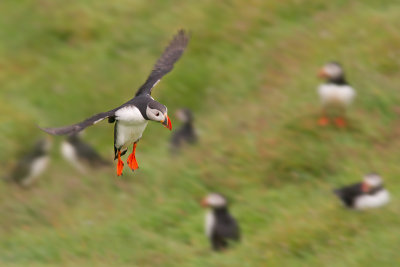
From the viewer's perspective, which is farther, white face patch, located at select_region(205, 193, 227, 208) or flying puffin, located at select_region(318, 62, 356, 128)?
flying puffin, located at select_region(318, 62, 356, 128)

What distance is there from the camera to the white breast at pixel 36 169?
416 inches

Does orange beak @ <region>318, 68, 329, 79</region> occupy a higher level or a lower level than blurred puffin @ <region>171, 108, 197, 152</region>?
higher

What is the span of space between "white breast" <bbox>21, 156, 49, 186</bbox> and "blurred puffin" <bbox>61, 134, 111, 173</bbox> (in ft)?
1.21

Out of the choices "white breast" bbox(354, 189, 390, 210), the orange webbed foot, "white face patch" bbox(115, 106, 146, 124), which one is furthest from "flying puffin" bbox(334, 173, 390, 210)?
"white face patch" bbox(115, 106, 146, 124)

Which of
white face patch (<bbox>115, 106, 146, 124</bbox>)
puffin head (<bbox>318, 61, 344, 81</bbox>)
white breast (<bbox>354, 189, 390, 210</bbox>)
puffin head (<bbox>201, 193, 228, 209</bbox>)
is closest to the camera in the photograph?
white face patch (<bbox>115, 106, 146, 124</bbox>)

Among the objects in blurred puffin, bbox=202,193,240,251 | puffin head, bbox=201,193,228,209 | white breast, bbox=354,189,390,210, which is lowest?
blurred puffin, bbox=202,193,240,251

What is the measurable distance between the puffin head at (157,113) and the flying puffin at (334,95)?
20.0ft

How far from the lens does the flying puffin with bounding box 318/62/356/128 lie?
1017cm

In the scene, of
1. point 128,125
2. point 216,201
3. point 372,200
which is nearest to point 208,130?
point 216,201

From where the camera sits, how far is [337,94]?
1023 centimetres

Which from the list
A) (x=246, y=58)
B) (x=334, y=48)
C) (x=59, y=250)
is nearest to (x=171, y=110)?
(x=246, y=58)

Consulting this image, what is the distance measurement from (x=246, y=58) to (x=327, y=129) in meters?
2.69

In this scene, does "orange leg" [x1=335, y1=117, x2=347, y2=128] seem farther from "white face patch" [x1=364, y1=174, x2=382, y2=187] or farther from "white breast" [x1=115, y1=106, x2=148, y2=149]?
"white breast" [x1=115, y1=106, x2=148, y2=149]

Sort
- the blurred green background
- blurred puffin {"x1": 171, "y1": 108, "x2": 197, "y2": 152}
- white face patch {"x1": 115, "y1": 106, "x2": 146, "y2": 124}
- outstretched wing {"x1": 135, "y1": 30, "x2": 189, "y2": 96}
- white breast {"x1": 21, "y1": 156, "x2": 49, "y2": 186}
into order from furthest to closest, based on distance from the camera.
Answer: blurred puffin {"x1": 171, "y1": 108, "x2": 197, "y2": 152}, white breast {"x1": 21, "y1": 156, "x2": 49, "y2": 186}, the blurred green background, outstretched wing {"x1": 135, "y1": 30, "x2": 189, "y2": 96}, white face patch {"x1": 115, "y1": 106, "x2": 146, "y2": 124}
